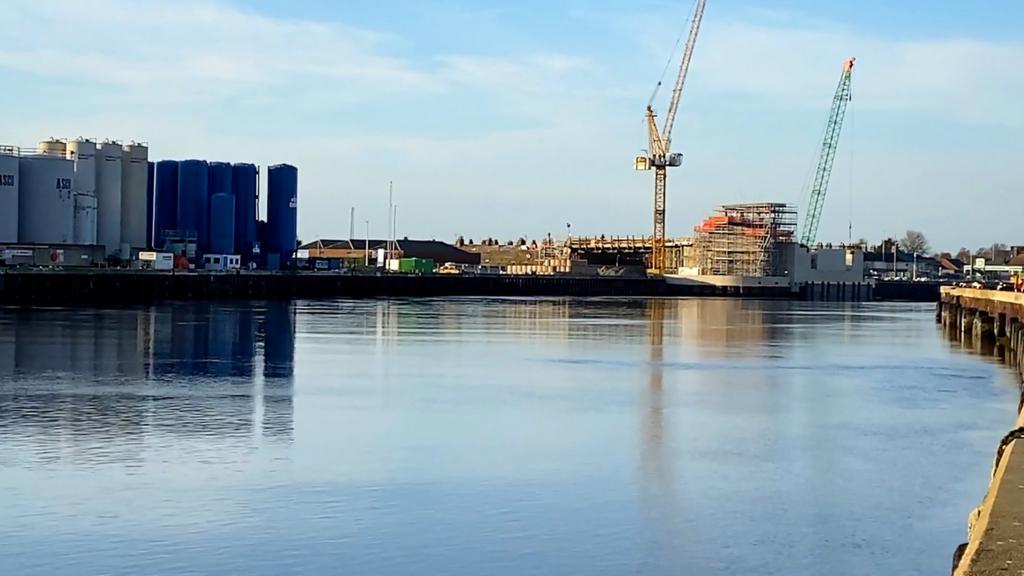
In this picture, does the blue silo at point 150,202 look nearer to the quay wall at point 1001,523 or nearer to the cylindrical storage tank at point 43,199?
the cylindrical storage tank at point 43,199

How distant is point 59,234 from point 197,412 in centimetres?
7483

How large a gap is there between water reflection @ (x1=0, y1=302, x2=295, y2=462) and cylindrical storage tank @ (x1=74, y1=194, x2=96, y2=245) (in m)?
41.0

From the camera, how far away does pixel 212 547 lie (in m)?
15.3

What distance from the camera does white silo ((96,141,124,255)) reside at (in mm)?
101062

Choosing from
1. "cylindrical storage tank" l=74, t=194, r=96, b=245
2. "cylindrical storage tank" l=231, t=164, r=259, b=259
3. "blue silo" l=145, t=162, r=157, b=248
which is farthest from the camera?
"cylindrical storage tank" l=231, t=164, r=259, b=259

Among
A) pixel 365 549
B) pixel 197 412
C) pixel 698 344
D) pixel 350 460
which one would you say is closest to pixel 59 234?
pixel 698 344

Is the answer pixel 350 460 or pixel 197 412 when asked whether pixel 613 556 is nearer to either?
pixel 350 460

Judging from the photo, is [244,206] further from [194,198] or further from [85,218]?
[85,218]

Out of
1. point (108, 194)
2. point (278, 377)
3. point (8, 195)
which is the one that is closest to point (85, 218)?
point (108, 194)

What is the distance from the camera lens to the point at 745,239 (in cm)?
15200

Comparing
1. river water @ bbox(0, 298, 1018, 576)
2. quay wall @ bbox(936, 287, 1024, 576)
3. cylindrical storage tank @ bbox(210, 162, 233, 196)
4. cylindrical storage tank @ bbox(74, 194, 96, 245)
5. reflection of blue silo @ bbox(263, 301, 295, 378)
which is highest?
cylindrical storage tank @ bbox(210, 162, 233, 196)

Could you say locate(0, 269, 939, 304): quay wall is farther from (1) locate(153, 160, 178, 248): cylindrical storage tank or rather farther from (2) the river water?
(2) the river water

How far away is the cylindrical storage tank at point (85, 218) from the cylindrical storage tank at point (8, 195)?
5.02 metres

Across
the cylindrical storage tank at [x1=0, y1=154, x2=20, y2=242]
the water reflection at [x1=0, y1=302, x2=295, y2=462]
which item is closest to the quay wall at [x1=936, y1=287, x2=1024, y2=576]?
the water reflection at [x1=0, y1=302, x2=295, y2=462]
